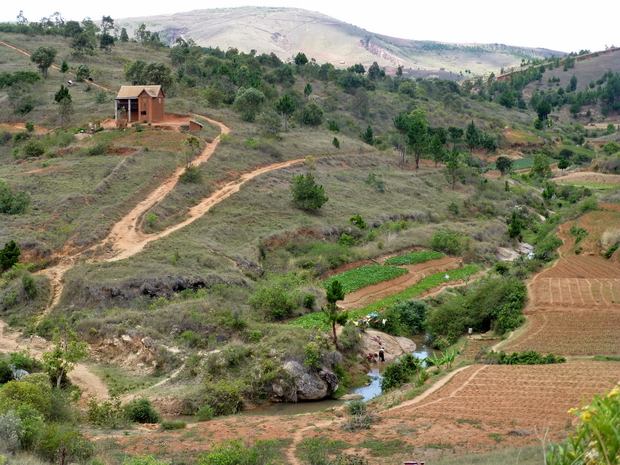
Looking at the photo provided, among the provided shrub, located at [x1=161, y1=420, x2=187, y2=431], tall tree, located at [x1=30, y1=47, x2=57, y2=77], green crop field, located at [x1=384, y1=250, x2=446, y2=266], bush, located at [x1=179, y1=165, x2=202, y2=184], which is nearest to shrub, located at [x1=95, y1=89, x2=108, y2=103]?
tall tree, located at [x1=30, y1=47, x2=57, y2=77]

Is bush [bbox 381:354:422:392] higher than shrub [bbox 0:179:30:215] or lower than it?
lower

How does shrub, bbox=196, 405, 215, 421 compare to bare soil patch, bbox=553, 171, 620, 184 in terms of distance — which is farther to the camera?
bare soil patch, bbox=553, 171, 620, 184

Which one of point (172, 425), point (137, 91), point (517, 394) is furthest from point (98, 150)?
point (517, 394)

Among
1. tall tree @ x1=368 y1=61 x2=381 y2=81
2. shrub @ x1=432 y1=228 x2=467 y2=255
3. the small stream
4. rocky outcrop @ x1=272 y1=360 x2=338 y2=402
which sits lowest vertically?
the small stream

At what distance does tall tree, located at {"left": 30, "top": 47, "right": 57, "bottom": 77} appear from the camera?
67631 mm

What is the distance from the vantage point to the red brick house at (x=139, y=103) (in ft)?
172

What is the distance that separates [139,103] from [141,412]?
37.1 m

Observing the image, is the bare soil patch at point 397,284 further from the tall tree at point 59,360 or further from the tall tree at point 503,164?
the tall tree at point 503,164

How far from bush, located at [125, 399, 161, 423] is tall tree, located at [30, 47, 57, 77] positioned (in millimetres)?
57450

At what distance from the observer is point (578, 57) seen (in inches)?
7343

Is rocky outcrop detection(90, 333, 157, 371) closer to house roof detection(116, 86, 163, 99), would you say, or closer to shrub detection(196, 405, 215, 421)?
shrub detection(196, 405, 215, 421)

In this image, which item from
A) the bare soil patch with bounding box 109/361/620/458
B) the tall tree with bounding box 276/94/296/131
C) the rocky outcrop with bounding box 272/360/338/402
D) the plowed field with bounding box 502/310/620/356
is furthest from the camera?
the tall tree with bounding box 276/94/296/131

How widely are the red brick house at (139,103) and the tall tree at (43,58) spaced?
67.0 feet

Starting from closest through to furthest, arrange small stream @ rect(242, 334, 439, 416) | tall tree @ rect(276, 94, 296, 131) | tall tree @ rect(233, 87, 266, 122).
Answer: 1. small stream @ rect(242, 334, 439, 416)
2. tall tree @ rect(233, 87, 266, 122)
3. tall tree @ rect(276, 94, 296, 131)
